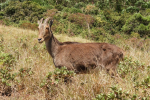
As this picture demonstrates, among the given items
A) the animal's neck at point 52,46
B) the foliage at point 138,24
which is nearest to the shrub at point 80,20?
the foliage at point 138,24

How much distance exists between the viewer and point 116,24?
2375cm

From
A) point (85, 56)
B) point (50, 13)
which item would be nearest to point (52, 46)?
point (85, 56)

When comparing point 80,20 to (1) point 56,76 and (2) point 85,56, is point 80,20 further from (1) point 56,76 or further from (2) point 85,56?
(1) point 56,76

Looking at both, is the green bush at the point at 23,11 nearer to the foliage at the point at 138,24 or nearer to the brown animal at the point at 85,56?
the foliage at the point at 138,24

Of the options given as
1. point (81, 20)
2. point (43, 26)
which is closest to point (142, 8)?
point (81, 20)

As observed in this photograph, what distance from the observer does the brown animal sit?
5.34m

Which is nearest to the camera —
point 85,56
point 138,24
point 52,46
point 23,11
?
point 85,56

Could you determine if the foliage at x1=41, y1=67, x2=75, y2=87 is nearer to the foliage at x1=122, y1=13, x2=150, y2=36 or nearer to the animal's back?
the animal's back

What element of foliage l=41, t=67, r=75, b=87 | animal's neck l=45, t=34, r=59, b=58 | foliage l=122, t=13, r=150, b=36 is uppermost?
animal's neck l=45, t=34, r=59, b=58

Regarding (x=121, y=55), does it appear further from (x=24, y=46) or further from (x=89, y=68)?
(x=24, y=46)

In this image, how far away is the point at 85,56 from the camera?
5453 millimetres

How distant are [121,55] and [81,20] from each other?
1612cm

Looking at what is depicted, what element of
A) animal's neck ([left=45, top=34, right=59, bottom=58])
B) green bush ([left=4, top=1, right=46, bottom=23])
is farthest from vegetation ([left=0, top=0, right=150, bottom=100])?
animal's neck ([left=45, top=34, right=59, bottom=58])

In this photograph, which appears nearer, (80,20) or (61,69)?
(61,69)
